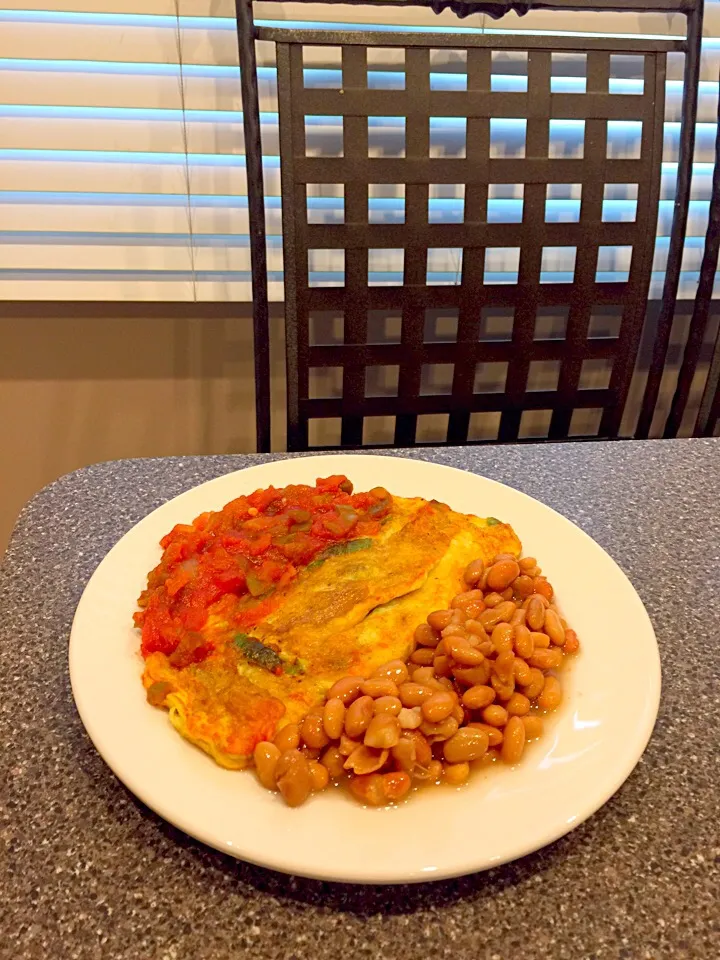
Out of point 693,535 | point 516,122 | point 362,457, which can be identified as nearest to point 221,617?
point 362,457

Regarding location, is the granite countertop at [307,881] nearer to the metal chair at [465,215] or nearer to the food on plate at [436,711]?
the food on plate at [436,711]

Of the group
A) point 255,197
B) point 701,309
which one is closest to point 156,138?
point 255,197

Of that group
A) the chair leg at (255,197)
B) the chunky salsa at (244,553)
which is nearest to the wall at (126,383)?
the chair leg at (255,197)

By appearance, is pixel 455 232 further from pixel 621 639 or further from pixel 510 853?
pixel 510 853

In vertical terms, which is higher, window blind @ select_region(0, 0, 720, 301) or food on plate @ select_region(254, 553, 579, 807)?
window blind @ select_region(0, 0, 720, 301)

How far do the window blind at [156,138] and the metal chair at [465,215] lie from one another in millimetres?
235

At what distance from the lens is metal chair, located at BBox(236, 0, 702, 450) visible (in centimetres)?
140

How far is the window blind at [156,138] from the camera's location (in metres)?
1.61

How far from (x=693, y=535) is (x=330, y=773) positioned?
71 centimetres

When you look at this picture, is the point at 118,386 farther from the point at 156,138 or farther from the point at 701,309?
the point at 701,309

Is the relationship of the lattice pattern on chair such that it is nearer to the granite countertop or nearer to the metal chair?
the metal chair

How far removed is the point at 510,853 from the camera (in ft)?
2.03

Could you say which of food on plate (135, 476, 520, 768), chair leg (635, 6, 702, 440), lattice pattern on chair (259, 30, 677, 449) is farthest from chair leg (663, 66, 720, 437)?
food on plate (135, 476, 520, 768)

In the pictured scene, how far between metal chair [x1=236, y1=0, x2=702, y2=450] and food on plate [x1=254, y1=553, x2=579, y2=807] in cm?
78
